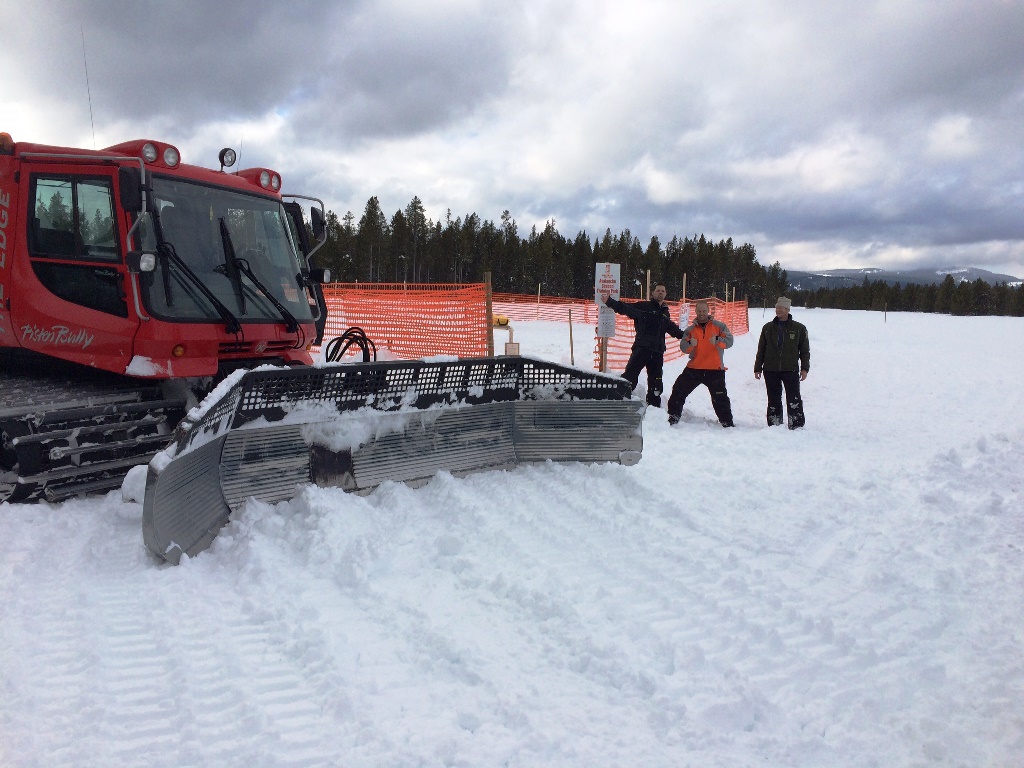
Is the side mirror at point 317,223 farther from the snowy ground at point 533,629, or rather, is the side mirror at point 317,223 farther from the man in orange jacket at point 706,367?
the man in orange jacket at point 706,367


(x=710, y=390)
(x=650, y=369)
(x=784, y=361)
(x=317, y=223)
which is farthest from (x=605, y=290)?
(x=317, y=223)

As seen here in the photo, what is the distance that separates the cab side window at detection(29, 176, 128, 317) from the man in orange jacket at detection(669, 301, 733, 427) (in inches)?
233

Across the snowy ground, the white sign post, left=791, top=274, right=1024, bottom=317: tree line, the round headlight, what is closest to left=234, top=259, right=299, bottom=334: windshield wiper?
the round headlight

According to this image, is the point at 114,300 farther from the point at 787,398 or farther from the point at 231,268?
the point at 787,398

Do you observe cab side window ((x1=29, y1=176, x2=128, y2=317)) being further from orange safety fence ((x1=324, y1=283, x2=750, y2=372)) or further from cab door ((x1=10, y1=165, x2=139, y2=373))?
orange safety fence ((x1=324, y1=283, x2=750, y2=372))

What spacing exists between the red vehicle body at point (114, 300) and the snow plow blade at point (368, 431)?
104 centimetres

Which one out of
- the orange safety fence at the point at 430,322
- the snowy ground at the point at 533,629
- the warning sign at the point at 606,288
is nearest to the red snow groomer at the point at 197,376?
the snowy ground at the point at 533,629

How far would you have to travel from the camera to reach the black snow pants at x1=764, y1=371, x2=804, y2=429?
7980mm

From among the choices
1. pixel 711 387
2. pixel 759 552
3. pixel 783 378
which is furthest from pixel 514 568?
pixel 783 378

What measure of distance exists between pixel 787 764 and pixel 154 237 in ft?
15.4

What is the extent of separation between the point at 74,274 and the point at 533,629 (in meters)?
4.02

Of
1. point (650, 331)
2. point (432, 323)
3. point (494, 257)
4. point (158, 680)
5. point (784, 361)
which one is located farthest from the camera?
point (494, 257)

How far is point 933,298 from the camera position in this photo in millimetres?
84875

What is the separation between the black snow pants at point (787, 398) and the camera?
7.98 meters
